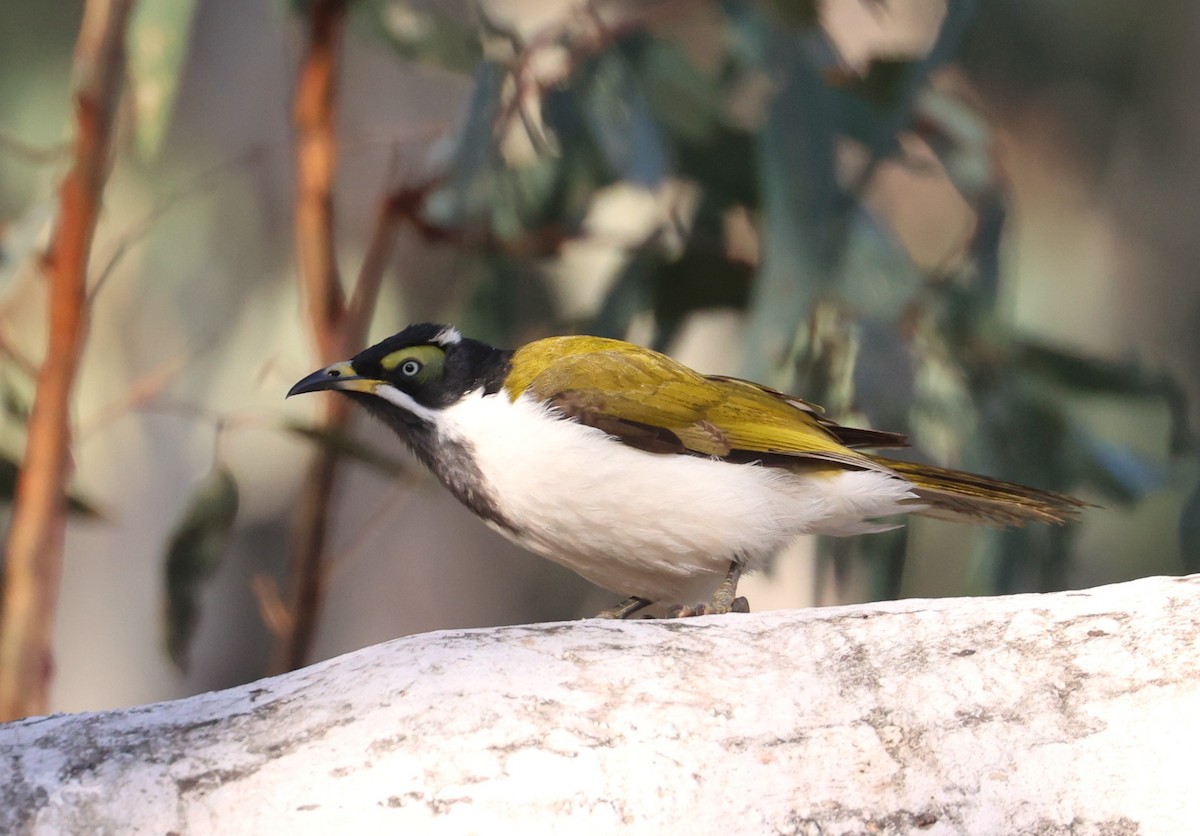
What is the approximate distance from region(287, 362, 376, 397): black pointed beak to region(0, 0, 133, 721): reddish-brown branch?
90cm

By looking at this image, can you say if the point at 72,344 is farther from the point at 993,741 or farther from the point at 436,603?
the point at 436,603

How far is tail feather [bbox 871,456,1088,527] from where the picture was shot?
2.19 metres

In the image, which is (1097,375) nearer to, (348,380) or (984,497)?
(984,497)

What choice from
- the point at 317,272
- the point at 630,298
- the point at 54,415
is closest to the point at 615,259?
the point at 630,298

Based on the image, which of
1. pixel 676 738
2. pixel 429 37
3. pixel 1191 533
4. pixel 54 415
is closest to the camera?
pixel 676 738

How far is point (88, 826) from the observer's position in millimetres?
1450

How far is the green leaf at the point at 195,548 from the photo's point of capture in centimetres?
306

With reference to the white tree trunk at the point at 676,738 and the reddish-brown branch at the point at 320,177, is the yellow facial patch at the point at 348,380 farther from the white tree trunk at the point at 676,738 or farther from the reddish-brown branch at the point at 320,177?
the reddish-brown branch at the point at 320,177

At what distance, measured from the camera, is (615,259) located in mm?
3920

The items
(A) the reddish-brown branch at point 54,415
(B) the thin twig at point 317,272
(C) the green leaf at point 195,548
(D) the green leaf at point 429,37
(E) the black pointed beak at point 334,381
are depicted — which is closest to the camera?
(E) the black pointed beak at point 334,381

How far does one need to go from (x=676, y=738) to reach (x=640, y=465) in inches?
25.8

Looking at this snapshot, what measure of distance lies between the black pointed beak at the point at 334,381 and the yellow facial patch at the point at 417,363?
0.05 metres

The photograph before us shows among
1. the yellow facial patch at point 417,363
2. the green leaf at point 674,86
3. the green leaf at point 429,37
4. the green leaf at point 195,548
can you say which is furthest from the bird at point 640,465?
the green leaf at point 429,37

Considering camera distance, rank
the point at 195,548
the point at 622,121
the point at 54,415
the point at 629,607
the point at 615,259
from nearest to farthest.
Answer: the point at 629,607 → the point at 54,415 → the point at 195,548 → the point at 622,121 → the point at 615,259
